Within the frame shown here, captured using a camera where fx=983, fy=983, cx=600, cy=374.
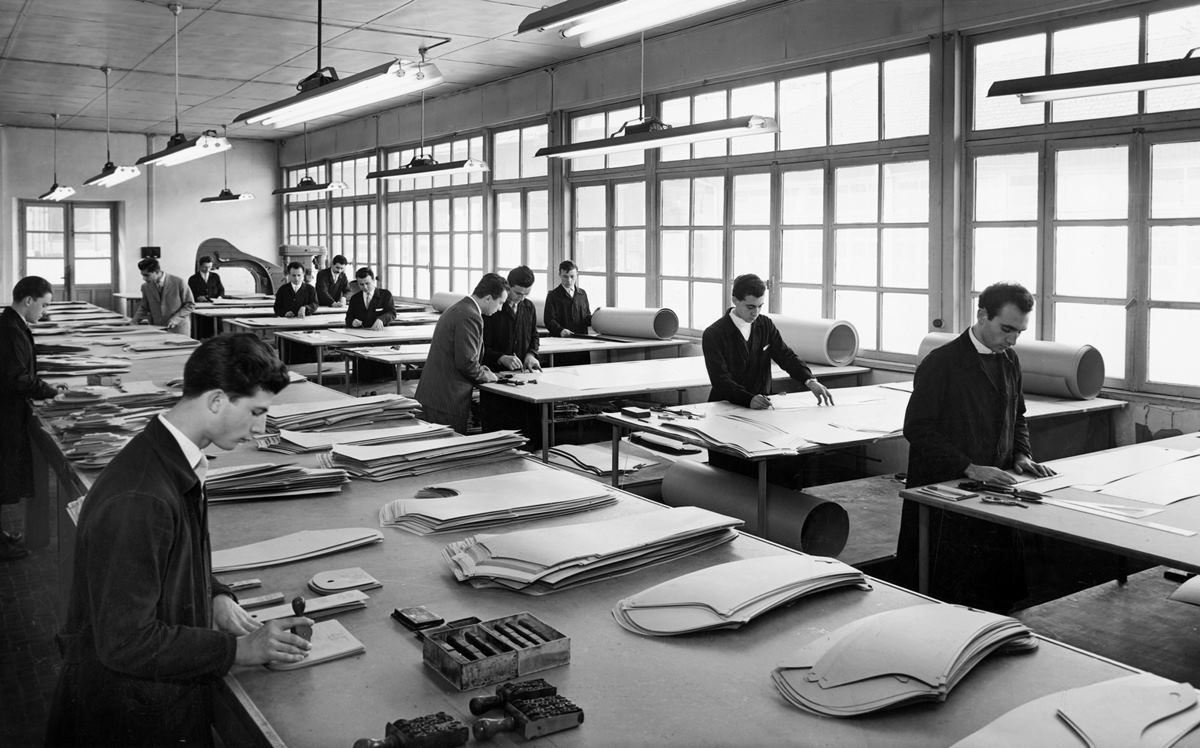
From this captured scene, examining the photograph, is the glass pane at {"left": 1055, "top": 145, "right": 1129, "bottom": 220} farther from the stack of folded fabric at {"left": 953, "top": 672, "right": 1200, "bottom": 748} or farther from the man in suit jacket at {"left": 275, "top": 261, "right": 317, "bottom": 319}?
the man in suit jacket at {"left": 275, "top": 261, "right": 317, "bottom": 319}

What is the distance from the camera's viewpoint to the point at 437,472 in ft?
10.4

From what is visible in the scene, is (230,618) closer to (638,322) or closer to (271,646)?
(271,646)

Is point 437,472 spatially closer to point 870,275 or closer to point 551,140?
point 870,275

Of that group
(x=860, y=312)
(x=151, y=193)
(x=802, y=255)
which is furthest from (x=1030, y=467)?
(x=151, y=193)

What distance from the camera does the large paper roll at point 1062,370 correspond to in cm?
549

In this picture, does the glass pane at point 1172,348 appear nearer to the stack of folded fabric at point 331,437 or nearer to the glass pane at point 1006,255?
the glass pane at point 1006,255

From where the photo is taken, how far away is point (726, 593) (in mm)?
1934

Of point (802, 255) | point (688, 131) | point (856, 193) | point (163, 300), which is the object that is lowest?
point (163, 300)

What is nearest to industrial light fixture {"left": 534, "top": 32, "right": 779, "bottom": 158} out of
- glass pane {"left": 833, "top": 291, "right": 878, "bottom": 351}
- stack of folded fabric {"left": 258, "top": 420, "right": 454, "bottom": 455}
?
glass pane {"left": 833, "top": 291, "right": 878, "bottom": 351}

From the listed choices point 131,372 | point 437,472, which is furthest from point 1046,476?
point 131,372

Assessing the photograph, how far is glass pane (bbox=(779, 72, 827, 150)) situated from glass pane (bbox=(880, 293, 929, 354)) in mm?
1388

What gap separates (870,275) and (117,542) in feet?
21.4

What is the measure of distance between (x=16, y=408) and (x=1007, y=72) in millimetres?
6022

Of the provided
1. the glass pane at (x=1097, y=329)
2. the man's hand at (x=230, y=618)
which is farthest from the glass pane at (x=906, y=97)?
the man's hand at (x=230, y=618)
